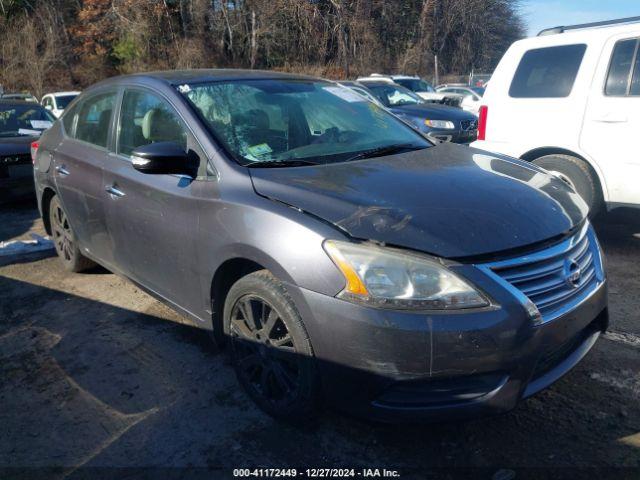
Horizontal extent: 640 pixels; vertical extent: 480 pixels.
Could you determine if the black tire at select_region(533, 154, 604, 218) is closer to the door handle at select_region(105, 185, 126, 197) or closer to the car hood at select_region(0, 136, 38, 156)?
the door handle at select_region(105, 185, 126, 197)

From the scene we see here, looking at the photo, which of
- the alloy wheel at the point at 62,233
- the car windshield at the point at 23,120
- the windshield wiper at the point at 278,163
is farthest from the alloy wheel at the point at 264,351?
the car windshield at the point at 23,120

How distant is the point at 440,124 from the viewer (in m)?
9.73

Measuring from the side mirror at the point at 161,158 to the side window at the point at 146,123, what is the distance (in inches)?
7.0

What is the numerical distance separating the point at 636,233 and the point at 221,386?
4.72 meters

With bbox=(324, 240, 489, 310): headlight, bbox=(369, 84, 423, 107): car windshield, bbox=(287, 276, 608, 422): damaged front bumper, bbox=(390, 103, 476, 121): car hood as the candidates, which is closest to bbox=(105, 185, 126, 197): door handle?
bbox=(287, 276, 608, 422): damaged front bumper

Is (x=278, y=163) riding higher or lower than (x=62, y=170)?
higher

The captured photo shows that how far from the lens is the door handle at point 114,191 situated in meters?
3.52

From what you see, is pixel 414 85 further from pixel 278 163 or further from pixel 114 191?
pixel 278 163

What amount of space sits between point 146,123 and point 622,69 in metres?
4.20

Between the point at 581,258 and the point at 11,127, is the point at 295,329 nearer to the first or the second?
the point at 581,258

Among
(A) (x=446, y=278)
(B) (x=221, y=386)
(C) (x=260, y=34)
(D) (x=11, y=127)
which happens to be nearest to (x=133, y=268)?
(B) (x=221, y=386)

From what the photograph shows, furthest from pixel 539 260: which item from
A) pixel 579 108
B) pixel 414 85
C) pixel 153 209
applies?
pixel 414 85

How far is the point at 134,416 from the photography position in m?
2.81

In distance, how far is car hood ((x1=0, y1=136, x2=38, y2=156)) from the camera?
6.84 metres
